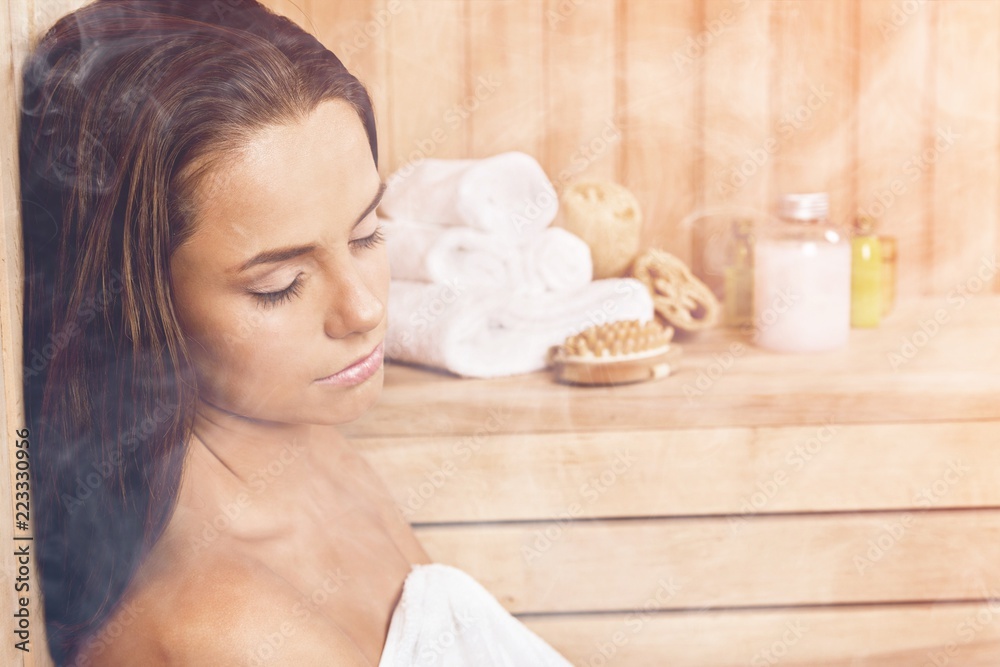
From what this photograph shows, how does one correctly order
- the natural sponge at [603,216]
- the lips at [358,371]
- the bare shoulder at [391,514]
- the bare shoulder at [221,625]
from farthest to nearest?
the natural sponge at [603,216] < the bare shoulder at [391,514] < the lips at [358,371] < the bare shoulder at [221,625]

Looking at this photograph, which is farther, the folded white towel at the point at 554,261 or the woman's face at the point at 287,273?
the folded white towel at the point at 554,261

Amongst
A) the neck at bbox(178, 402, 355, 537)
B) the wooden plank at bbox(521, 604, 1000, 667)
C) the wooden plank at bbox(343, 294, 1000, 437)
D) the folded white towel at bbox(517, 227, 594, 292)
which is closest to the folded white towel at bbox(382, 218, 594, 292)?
the folded white towel at bbox(517, 227, 594, 292)

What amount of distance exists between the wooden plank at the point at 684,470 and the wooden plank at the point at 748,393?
0.01m

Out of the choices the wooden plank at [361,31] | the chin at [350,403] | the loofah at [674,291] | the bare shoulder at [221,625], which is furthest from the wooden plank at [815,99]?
the bare shoulder at [221,625]

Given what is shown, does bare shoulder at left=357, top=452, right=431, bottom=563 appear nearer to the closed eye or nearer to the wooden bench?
the wooden bench

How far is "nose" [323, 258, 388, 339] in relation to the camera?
66cm

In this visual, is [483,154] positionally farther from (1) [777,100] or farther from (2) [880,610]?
(2) [880,610]

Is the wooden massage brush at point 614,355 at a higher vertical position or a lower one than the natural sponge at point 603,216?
lower

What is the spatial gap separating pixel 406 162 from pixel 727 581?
483 mm

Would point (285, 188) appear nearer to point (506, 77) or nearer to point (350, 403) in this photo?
point (350, 403)

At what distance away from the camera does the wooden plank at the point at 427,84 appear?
82cm

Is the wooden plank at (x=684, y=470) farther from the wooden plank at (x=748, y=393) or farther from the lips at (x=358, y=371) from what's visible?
the lips at (x=358, y=371)

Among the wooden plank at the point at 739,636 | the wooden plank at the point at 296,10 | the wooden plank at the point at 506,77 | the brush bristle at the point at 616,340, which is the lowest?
the wooden plank at the point at 739,636

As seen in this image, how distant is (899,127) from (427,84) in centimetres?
45
